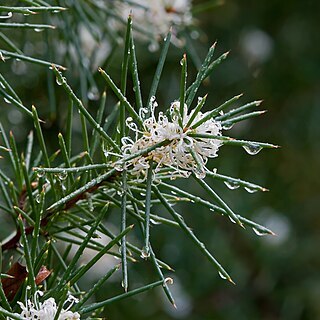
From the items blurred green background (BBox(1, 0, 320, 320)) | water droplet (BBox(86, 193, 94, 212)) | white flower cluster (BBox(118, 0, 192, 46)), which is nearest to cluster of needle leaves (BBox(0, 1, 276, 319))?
water droplet (BBox(86, 193, 94, 212))

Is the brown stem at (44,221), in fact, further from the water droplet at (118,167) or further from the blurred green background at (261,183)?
the blurred green background at (261,183)

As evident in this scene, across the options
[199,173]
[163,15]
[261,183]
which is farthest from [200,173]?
[261,183]

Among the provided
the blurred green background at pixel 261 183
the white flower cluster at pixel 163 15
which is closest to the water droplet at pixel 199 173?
the white flower cluster at pixel 163 15

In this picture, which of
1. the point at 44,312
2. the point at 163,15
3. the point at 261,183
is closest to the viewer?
the point at 44,312

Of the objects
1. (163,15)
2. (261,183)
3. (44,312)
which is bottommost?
(261,183)

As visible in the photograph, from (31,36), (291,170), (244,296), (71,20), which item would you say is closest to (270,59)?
(291,170)

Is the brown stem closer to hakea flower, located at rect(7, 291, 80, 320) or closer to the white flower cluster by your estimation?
hakea flower, located at rect(7, 291, 80, 320)

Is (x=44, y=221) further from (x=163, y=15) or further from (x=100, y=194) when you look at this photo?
(x=163, y=15)
